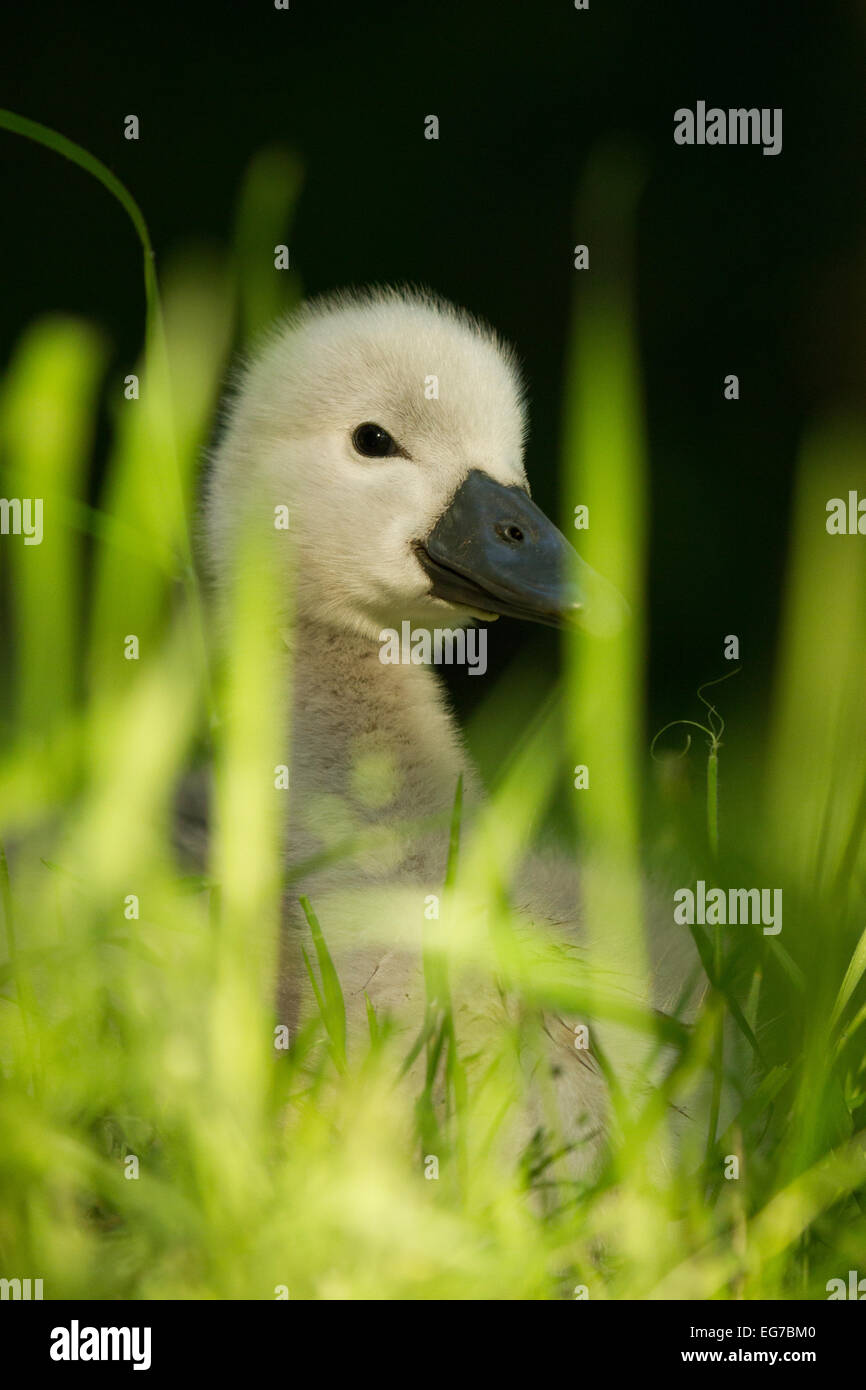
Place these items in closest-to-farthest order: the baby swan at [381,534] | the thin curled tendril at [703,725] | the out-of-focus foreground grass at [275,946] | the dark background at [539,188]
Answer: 1. the out-of-focus foreground grass at [275,946]
2. the baby swan at [381,534]
3. the thin curled tendril at [703,725]
4. the dark background at [539,188]

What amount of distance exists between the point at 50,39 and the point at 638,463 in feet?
3.24

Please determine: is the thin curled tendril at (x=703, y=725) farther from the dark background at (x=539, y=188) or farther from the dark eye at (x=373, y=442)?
the dark eye at (x=373, y=442)

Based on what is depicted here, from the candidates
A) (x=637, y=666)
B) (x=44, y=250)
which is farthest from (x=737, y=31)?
(x=44, y=250)

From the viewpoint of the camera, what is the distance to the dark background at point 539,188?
2225mm

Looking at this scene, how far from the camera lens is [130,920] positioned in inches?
64.1

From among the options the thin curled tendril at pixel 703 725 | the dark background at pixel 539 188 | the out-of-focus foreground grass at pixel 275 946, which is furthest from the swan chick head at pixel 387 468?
the dark background at pixel 539 188

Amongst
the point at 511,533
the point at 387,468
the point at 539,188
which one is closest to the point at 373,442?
the point at 387,468

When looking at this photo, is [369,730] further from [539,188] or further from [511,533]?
[539,188]

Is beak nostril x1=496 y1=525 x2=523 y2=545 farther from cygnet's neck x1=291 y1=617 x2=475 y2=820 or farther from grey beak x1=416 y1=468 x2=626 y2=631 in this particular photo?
cygnet's neck x1=291 y1=617 x2=475 y2=820

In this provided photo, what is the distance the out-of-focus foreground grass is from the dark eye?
24 cm

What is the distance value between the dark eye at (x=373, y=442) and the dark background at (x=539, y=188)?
0.51 m

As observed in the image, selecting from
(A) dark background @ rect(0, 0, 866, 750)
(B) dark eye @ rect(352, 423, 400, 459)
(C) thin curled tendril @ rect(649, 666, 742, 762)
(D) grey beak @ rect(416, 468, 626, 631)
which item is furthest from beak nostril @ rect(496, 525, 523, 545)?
(A) dark background @ rect(0, 0, 866, 750)

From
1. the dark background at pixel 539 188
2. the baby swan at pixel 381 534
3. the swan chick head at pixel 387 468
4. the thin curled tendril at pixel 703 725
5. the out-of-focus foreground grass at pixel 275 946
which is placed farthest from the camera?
the dark background at pixel 539 188
